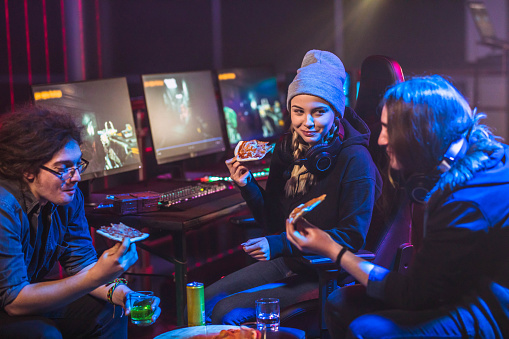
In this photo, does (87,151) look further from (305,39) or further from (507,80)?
(507,80)

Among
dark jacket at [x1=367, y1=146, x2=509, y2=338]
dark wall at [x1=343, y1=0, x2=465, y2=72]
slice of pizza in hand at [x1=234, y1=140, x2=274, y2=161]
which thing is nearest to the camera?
dark jacket at [x1=367, y1=146, x2=509, y2=338]

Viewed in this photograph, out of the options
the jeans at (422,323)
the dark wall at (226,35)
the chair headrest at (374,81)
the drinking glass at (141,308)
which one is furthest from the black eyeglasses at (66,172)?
the dark wall at (226,35)

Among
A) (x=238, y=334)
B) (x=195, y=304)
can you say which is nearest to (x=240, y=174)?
(x=195, y=304)

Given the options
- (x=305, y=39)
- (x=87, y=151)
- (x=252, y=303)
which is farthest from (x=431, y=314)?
(x=305, y=39)

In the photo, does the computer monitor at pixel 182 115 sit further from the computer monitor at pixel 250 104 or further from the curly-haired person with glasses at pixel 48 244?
the curly-haired person with glasses at pixel 48 244

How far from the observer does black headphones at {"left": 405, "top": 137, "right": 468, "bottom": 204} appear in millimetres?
1946

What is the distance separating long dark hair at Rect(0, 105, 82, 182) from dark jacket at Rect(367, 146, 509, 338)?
1.23 metres

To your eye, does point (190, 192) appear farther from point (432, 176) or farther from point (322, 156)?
point (432, 176)

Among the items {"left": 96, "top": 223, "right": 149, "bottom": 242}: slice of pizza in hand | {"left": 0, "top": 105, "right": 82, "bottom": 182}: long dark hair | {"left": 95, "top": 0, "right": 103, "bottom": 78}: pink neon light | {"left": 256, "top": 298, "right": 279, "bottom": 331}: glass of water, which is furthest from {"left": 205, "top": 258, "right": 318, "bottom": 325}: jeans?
{"left": 95, "top": 0, "right": 103, "bottom": 78}: pink neon light

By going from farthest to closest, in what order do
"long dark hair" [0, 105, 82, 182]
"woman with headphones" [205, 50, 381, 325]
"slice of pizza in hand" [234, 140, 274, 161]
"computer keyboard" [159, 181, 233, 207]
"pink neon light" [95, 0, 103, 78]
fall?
"pink neon light" [95, 0, 103, 78] < "computer keyboard" [159, 181, 233, 207] < "slice of pizza in hand" [234, 140, 274, 161] < "woman with headphones" [205, 50, 381, 325] < "long dark hair" [0, 105, 82, 182]

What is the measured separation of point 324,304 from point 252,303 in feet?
1.21

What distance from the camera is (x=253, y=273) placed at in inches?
108

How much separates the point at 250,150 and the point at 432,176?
3.31 ft

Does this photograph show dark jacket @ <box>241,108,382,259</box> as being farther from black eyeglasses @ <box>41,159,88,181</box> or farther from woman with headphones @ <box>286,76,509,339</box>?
black eyeglasses @ <box>41,159,88,181</box>
